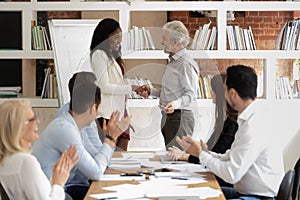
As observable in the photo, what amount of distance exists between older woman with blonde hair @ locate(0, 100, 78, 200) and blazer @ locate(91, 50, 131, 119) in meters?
1.53

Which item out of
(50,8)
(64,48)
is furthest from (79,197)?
(50,8)

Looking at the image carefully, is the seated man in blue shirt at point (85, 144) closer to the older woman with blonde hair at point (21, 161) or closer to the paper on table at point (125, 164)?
the paper on table at point (125, 164)

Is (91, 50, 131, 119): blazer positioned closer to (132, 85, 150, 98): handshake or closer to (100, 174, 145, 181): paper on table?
(132, 85, 150, 98): handshake

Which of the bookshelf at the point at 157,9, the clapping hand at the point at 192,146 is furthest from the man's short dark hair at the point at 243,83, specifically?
the bookshelf at the point at 157,9

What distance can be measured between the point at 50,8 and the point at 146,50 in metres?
0.96

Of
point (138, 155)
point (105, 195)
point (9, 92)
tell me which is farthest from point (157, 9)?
point (105, 195)

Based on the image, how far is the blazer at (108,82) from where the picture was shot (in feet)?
13.9

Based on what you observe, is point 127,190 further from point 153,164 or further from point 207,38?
point 207,38

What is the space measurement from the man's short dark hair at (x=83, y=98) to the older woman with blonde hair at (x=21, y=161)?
76cm

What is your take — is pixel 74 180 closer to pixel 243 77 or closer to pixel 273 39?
pixel 243 77

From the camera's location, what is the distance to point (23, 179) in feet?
8.06

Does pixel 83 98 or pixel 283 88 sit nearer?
pixel 83 98

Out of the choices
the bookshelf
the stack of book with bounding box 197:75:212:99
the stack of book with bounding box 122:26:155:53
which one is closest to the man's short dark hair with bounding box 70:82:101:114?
the stack of book with bounding box 122:26:155:53

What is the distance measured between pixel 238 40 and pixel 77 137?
9.28ft
